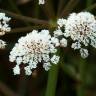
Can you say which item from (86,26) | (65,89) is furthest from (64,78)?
(86,26)

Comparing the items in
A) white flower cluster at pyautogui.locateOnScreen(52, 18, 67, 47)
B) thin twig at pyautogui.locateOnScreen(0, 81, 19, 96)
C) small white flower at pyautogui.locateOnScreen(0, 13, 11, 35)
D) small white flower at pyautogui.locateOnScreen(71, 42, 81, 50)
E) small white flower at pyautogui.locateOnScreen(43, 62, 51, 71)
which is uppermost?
small white flower at pyautogui.locateOnScreen(0, 13, 11, 35)

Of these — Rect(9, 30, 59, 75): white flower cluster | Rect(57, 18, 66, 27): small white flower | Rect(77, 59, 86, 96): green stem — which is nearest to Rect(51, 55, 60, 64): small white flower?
Rect(9, 30, 59, 75): white flower cluster

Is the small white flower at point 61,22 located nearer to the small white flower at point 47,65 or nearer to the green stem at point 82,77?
the small white flower at point 47,65

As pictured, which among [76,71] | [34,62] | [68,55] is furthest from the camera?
[68,55]

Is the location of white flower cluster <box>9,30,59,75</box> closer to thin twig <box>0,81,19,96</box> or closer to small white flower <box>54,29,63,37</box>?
small white flower <box>54,29,63,37</box>

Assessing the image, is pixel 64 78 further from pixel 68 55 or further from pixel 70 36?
pixel 70 36

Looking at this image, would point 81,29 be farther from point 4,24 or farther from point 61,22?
point 4,24
